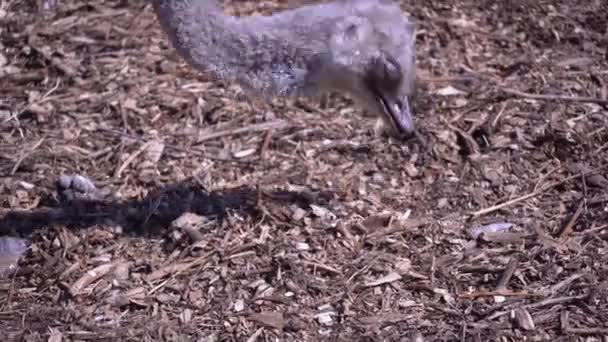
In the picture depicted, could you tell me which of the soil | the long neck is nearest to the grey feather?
the long neck

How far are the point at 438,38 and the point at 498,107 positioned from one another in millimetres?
713

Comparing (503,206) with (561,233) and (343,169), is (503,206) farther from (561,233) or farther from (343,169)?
(343,169)

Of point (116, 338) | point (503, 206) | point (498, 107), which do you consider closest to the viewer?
point (116, 338)

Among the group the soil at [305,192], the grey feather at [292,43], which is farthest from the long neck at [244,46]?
the soil at [305,192]

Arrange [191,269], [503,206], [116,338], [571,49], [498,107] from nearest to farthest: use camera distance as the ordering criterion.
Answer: [116,338] < [191,269] < [503,206] < [498,107] < [571,49]

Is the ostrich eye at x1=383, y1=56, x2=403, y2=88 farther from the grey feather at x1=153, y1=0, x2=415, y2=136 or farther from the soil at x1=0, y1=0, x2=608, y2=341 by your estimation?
the soil at x1=0, y1=0, x2=608, y2=341

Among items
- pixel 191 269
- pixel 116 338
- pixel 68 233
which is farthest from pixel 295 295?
pixel 68 233

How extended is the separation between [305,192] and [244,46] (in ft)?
2.93

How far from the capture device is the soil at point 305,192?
372 centimetres

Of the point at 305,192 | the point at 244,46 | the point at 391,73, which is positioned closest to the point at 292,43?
the point at 244,46

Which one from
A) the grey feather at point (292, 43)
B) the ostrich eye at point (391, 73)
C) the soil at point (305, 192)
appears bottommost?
the soil at point (305, 192)

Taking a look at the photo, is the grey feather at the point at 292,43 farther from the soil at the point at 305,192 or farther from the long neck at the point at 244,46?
the soil at the point at 305,192

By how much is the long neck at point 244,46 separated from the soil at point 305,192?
0.70 m

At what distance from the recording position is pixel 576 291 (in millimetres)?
3768
